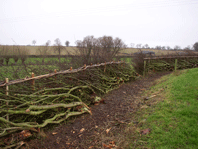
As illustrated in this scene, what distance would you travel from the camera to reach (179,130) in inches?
120

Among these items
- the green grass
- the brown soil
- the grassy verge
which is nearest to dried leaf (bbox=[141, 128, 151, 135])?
the grassy verge

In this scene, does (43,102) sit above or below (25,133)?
above

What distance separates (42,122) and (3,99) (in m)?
1.25

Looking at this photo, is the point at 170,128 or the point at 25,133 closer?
the point at 170,128

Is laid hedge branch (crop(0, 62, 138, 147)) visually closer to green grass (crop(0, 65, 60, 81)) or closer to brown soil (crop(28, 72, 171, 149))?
brown soil (crop(28, 72, 171, 149))

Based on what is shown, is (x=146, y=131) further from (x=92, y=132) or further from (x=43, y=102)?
(x=43, y=102)

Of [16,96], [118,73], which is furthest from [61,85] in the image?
[118,73]

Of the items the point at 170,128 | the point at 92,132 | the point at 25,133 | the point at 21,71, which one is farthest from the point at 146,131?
the point at 21,71

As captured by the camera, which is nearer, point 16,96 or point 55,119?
point 16,96

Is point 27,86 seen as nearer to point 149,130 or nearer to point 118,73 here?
point 149,130

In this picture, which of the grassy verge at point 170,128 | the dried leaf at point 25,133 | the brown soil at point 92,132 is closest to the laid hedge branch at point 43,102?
the dried leaf at point 25,133

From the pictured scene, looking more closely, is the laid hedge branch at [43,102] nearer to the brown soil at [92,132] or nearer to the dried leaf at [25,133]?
the dried leaf at [25,133]

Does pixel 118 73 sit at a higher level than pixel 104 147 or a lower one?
higher

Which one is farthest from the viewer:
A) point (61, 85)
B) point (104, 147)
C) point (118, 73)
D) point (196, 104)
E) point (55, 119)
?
point (118, 73)
